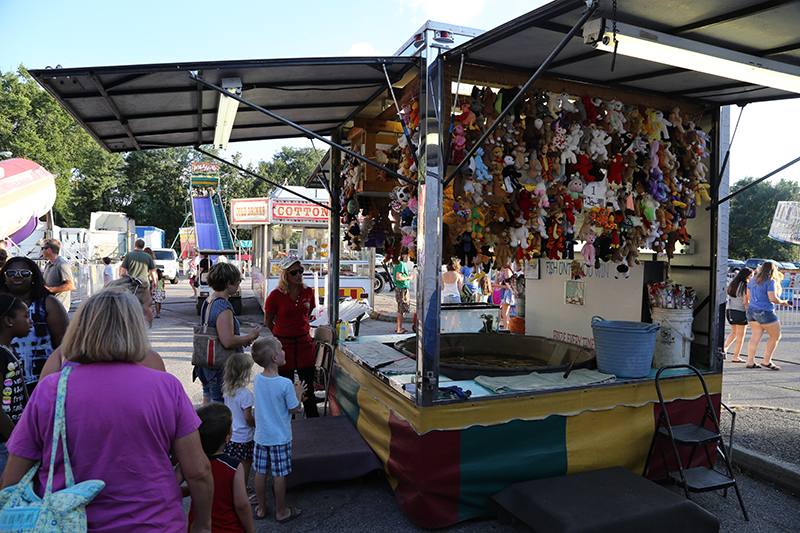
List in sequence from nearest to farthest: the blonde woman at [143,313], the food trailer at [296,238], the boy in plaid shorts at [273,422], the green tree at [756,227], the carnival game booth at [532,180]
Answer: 1. the blonde woman at [143,313]
2. the carnival game booth at [532,180]
3. the boy in plaid shorts at [273,422]
4. the food trailer at [296,238]
5. the green tree at [756,227]

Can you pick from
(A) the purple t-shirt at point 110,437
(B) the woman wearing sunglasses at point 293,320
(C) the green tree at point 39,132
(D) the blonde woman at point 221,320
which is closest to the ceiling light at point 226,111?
(D) the blonde woman at point 221,320

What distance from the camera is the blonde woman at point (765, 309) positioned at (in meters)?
8.20

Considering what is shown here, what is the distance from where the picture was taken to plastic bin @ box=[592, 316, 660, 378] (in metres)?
3.89

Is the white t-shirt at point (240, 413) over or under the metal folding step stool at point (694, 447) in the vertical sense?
over

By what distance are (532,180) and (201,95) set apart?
2579mm

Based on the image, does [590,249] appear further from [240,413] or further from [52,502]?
[52,502]

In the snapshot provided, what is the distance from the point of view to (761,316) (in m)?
8.37

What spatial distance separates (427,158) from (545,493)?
221 cm

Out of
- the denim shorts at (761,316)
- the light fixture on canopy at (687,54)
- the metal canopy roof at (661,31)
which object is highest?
the metal canopy roof at (661,31)

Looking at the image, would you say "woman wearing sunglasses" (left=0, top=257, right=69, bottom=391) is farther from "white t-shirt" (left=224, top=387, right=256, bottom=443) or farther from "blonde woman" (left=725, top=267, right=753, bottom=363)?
"blonde woman" (left=725, top=267, right=753, bottom=363)

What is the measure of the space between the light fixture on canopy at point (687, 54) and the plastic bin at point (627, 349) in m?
1.85

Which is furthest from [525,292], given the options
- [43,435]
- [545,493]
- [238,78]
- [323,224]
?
[323,224]

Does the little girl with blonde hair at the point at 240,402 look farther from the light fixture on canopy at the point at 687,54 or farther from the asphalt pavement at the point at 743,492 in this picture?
the light fixture on canopy at the point at 687,54

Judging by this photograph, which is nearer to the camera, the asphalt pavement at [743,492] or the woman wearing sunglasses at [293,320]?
→ the asphalt pavement at [743,492]
